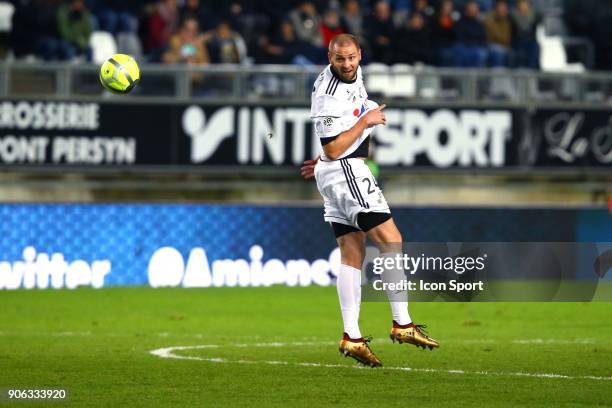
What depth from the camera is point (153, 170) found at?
798 inches

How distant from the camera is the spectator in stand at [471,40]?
22.0m

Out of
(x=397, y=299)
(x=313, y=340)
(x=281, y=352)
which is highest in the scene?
(x=397, y=299)

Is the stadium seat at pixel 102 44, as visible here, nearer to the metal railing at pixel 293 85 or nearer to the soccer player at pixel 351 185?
the metal railing at pixel 293 85

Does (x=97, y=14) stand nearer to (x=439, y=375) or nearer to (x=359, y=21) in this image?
(x=359, y=21)

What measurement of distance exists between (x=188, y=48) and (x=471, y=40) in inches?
197

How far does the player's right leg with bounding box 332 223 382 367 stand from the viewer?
353 inches

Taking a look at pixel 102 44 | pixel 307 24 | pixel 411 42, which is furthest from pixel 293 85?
pixel 102 44

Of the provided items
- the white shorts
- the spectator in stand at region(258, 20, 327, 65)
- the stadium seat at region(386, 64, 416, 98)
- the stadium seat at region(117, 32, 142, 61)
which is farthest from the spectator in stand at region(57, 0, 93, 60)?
the white shorts

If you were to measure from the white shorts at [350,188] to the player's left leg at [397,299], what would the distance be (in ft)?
0.49

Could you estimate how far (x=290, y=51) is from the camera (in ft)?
70.2

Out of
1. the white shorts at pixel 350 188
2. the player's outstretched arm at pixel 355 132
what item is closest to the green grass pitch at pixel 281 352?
the white shorts at pixel 350 188

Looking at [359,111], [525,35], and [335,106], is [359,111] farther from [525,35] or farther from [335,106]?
[525,35]

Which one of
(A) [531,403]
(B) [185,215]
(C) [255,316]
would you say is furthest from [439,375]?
(B) [185,215]

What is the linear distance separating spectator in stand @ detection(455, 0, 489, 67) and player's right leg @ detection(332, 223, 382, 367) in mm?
13061
